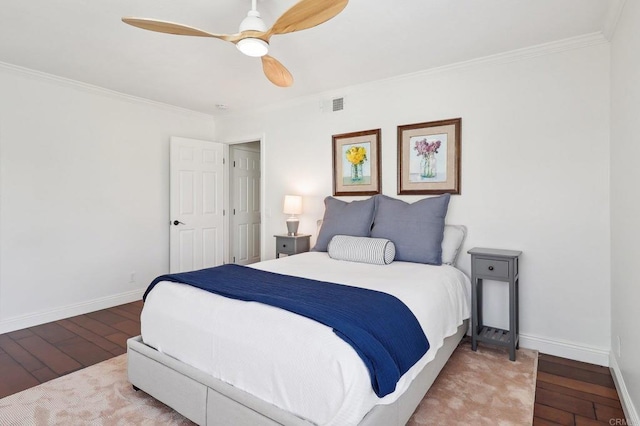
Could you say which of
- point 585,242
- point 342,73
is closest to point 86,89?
point 342,73

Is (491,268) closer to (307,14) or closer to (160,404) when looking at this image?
(307,14)

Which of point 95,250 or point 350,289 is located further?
point 95,250

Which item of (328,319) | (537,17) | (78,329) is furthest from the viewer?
(78,329)

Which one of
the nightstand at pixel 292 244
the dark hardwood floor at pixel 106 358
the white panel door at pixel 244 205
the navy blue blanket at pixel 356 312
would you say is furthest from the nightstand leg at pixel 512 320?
the white panel door at pixel 244 205

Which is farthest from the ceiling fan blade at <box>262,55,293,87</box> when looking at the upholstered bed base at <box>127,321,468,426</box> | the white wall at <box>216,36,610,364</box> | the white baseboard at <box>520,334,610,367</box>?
the white baseboard at <box>520,334,610,367</box>

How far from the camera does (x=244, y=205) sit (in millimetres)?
5609

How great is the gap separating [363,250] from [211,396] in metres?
1.60

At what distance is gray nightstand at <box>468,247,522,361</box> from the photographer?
255 cm

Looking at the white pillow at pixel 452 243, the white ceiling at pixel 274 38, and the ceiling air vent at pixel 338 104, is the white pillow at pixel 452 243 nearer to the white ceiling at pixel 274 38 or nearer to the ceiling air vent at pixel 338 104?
the white ceiling at pixel 274 38

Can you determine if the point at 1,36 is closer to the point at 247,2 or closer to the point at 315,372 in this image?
the point at 247,2

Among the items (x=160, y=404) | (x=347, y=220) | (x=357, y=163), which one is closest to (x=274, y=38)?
(x=357, y=163)

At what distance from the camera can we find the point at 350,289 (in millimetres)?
1957

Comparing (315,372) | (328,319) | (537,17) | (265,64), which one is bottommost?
(315,372)

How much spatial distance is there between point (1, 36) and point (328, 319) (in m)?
3.26
